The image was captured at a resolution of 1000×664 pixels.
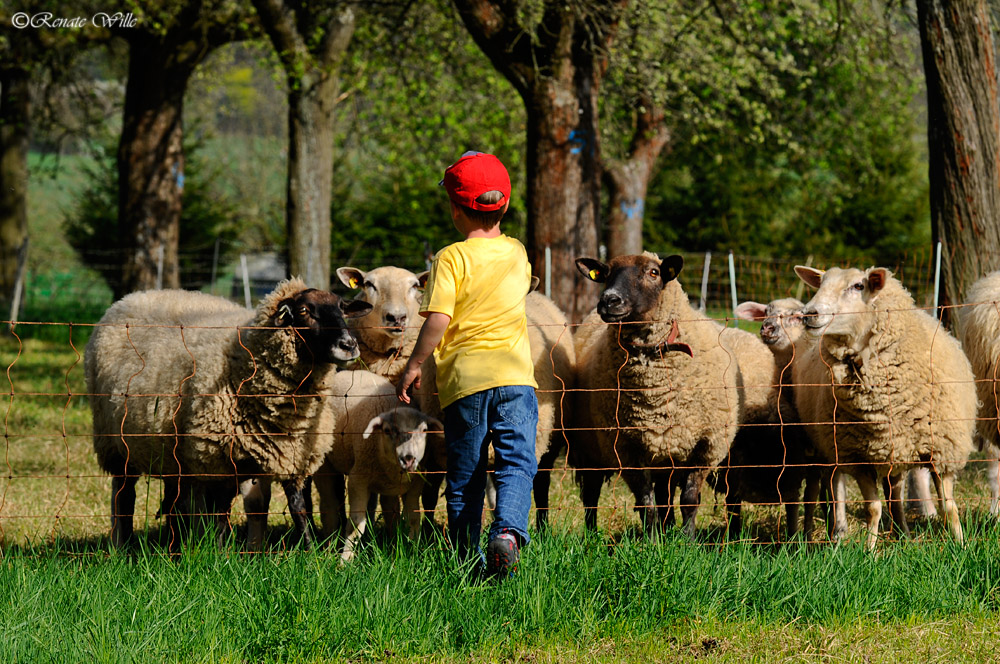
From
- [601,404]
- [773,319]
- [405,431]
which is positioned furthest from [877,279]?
[405,431]

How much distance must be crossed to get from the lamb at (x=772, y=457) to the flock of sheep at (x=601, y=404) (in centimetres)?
1

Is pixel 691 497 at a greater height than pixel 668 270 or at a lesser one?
lesser

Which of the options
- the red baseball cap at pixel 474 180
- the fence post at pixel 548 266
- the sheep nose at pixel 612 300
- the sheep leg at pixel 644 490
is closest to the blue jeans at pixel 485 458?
the red baseball cap at pixel 474 180

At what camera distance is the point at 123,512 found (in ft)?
17.2

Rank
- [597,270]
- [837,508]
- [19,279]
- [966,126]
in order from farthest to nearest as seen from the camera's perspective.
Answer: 1. [19,279]
2. [966,126]
3. [837,508]
4. [597,270]

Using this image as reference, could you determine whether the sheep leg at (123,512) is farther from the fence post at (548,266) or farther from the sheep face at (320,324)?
the fence post at (548,266)

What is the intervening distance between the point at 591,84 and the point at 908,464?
4.59 m

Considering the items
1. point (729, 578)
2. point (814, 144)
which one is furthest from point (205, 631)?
point (814, 144)

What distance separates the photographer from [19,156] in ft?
60.3

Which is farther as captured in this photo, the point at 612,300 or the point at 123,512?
the point at 123,512

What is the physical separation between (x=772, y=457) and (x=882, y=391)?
3.20 feet

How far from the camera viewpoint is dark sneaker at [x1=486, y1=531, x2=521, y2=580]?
3453mm

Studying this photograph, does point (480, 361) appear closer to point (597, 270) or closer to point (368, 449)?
point (597, 270)

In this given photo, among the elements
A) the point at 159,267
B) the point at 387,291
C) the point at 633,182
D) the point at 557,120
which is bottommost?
the point at 387,291
